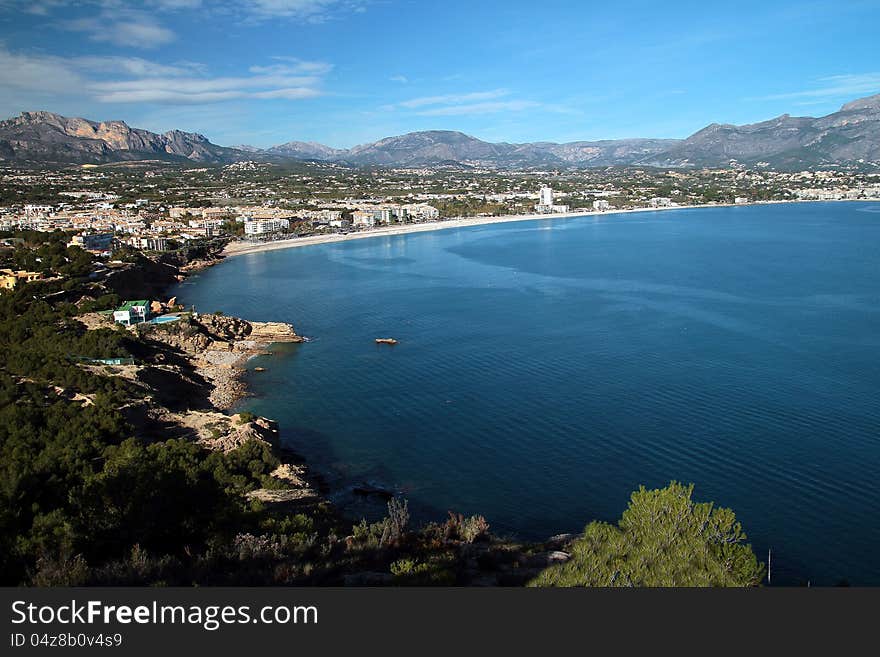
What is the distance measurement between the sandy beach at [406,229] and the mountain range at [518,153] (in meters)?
54.3

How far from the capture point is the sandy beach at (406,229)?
118 feet

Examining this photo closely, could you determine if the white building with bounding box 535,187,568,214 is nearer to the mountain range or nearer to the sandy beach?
the sandy beach

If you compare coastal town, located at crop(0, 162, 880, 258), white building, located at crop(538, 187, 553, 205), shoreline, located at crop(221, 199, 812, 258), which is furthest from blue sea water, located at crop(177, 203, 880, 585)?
white building, located at crop(538, 187, 553, 205)

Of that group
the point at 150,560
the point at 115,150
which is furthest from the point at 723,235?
the point at 115,150

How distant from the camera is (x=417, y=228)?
46.9 meters

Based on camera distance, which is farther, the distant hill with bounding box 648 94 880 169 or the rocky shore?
the distant hill with bounding box 648 94 880 169

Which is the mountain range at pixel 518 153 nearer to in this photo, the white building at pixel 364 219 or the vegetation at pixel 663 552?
the white building at pixel 364 219

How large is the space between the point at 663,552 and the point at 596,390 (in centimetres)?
811

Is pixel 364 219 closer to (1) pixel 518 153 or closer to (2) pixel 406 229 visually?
(2) pixel 406 229

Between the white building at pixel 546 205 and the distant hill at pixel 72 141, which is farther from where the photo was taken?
the distant hill at pixel 72 141

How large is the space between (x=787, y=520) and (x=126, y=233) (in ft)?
102

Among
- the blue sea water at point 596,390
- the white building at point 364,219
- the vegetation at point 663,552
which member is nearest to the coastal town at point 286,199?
the white building at point 364,219

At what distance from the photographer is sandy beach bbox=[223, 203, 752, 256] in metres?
36.1
